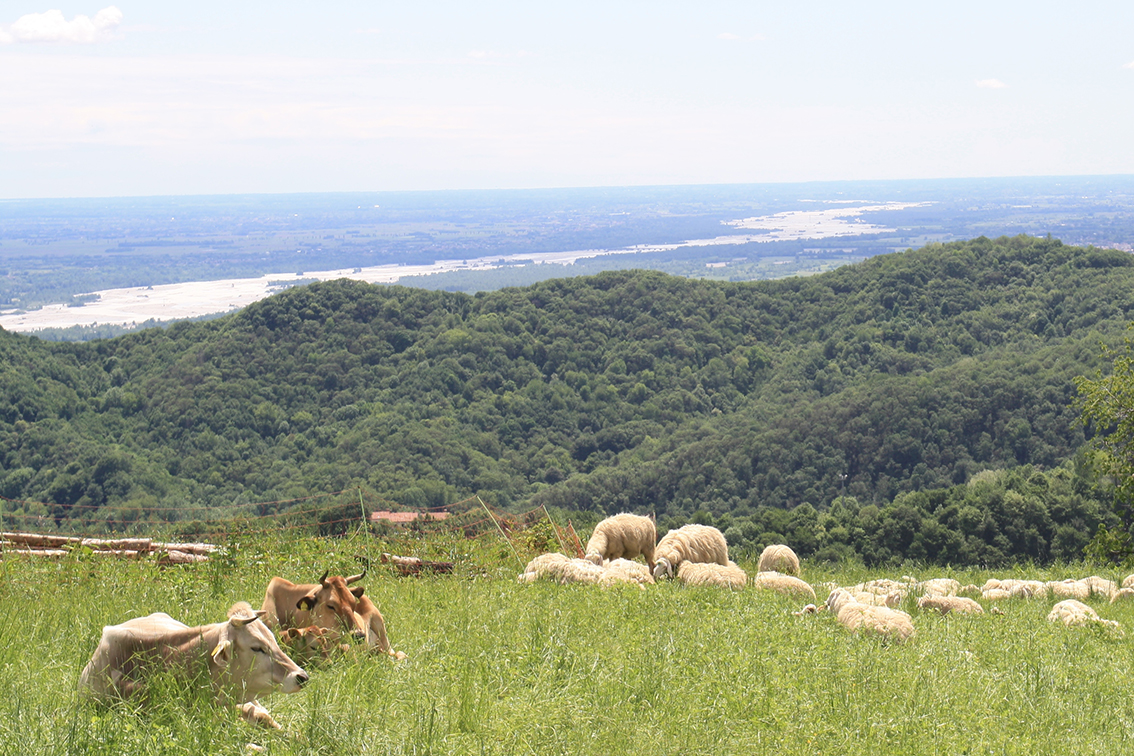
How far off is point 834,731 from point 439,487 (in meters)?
48.2

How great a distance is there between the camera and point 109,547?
32.2 feet

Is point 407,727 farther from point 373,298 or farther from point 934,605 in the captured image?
point 373,298

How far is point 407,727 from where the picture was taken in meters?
4.28

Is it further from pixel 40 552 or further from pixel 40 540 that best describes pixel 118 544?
pixel 40 552

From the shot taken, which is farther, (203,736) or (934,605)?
(934,605)

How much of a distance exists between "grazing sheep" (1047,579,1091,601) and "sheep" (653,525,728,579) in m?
4.82

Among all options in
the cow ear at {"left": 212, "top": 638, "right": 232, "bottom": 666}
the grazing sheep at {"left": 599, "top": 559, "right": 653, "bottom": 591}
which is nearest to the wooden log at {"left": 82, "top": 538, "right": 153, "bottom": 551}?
the grazing sheep at {"left": 599, "top": 559, "right": 653, "bottom": 591}

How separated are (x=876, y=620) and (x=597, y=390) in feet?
201

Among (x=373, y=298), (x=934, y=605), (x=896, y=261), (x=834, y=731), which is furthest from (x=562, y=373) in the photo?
(x=834, y=731)

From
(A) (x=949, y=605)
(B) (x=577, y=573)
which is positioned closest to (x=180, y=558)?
(B) (x=577, y=573)

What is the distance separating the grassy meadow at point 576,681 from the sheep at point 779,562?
5.68 meters

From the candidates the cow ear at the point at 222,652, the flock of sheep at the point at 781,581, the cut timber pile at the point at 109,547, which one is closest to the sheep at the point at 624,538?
the flock of sheep at the point at 781,581

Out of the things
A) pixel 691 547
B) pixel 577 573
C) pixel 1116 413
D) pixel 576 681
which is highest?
pixel 576 681

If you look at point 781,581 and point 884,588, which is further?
point 884,588
